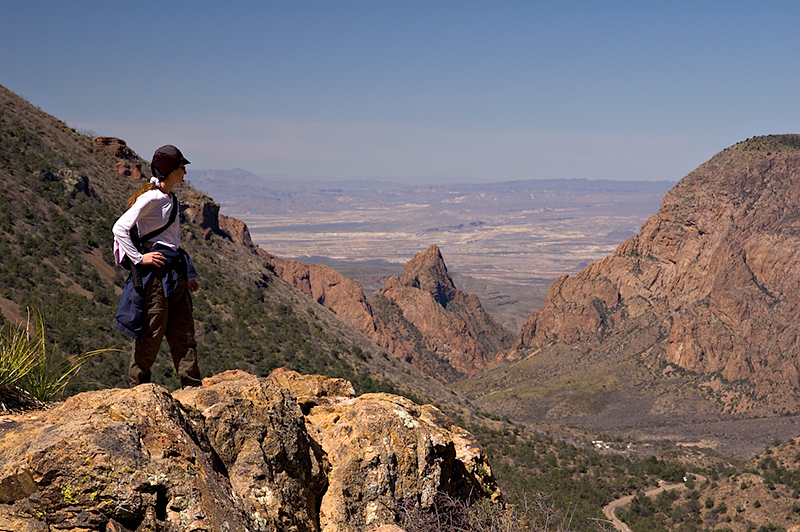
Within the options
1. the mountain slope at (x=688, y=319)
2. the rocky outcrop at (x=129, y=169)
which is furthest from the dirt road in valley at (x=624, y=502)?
the rocky outcrop at (x=129, y=169)

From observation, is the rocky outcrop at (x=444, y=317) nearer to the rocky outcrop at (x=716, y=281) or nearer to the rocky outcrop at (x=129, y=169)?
the rocky outcrop at (x=716, y=281)

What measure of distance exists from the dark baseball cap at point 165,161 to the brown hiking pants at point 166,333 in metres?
1.10

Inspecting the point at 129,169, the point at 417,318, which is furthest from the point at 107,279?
the point at 417,318

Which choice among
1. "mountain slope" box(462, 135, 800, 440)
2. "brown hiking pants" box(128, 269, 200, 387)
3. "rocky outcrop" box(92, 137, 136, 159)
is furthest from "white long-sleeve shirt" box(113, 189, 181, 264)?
"mountain slope" box(462, 135, 800, 440)

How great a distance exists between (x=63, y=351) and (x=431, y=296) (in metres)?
113

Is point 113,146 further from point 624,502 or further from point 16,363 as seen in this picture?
point 16,363

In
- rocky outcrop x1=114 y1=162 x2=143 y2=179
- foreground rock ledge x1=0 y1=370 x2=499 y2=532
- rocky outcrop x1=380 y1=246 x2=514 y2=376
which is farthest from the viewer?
rocky outcrop x1=380 y1=246 x2=514 y2=376

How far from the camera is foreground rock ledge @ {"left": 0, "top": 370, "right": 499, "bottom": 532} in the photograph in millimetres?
4613

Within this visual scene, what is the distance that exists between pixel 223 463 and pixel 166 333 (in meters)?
1.94

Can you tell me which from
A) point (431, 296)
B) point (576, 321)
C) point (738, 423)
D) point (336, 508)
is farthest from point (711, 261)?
point (336, 508)

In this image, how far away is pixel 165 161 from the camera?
23.0ft

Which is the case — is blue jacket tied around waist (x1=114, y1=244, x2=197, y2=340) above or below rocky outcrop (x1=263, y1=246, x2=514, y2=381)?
above

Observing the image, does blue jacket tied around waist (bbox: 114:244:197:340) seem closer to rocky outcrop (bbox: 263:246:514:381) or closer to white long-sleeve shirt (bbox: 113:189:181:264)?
white long-sleeve shirt (bbox: 113:189:181:264)

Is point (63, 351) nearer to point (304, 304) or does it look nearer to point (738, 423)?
point (304, 304)
